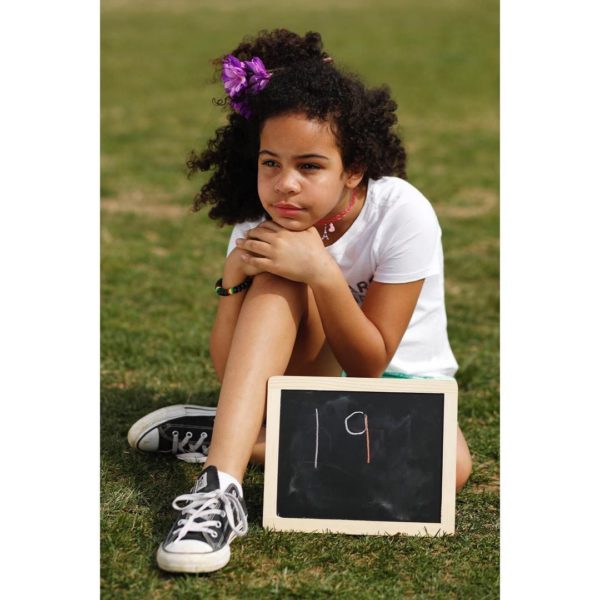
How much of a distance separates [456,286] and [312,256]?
2.92 metres

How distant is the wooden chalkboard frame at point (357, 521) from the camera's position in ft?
8.77

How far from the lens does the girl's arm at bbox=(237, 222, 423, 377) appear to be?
108 inches

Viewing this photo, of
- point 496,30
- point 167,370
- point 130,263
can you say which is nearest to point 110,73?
point 496,30

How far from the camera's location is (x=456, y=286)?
5543 millimetres

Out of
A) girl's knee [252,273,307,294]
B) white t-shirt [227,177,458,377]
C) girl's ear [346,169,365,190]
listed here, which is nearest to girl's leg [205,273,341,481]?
girl's knee [252,273,307,294]

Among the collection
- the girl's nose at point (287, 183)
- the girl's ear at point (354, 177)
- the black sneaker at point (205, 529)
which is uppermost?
the girl's ear at point (354, 177)

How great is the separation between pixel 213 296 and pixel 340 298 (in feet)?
8.19

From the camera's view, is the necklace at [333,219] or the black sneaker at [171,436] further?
the black sneaker at [171,436]

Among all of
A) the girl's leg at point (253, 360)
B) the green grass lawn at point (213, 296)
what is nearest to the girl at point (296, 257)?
the girl's leg at point (253, 360)

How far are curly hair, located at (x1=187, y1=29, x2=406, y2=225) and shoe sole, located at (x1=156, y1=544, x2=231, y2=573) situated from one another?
3.79 ft

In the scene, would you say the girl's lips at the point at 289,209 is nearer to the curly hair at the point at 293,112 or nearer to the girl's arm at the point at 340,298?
the girl's arm at the point at 340,298

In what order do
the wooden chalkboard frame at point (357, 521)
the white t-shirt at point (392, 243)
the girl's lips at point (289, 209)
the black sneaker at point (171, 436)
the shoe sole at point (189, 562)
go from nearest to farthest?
the shoe sole at point (189, 562)
the wooden chalkboard frame at point (357, 521)
the girl's lips at point (289, 209)
the white t-shirt at point (392, 243)
the black sneaker at point (171, 436)

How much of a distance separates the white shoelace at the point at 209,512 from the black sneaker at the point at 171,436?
610mm

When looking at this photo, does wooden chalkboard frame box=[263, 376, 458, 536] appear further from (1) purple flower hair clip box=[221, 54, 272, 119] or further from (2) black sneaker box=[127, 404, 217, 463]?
(1) purple flower hair clip box=[221, 54, 272, 119]
